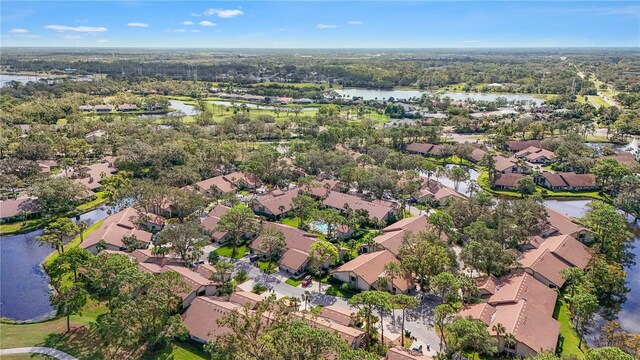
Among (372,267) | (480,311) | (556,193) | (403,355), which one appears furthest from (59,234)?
(556,193)

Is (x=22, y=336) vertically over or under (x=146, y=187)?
under

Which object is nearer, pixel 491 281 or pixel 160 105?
pixel 491 281

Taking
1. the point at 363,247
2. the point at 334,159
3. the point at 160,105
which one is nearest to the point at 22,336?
the point at 363,247

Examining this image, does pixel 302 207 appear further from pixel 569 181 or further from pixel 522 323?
pixel 569 181

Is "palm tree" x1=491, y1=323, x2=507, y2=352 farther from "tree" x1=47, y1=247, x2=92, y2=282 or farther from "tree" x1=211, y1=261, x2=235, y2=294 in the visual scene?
"tree" x1=47, y1=247, x2=92, y2=282

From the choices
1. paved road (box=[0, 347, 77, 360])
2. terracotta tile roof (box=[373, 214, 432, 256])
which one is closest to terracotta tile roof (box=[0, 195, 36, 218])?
paved road (box=[0, 347, 77, 360])

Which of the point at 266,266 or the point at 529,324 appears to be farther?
the point at 266,266

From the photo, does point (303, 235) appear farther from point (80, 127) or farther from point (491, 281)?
point (80, 127)
